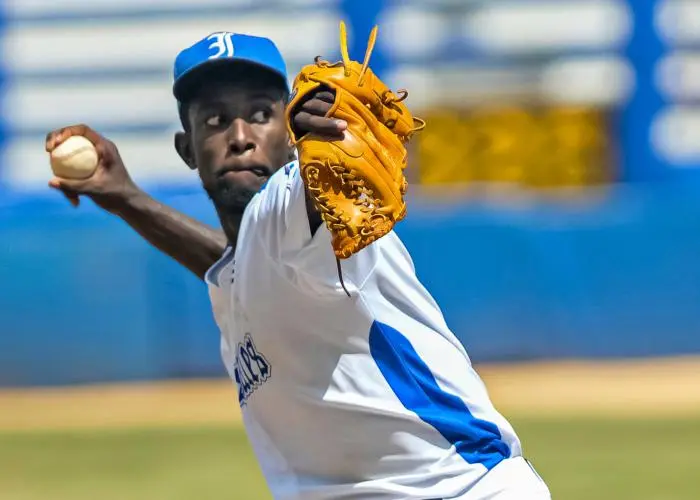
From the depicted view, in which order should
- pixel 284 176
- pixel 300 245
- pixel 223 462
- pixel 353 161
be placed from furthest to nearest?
1. pixel 223 462
2. pixel 284 176
3. pixel 300 245
4. pixel 353 161

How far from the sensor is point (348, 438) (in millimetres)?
2848

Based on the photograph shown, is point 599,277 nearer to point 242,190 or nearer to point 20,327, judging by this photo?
point 20,327

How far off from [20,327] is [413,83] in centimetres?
469

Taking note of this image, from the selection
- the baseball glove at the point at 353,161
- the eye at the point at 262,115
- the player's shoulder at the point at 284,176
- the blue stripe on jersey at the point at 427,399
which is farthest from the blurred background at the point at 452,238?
the baseball glove at the point at 353,161

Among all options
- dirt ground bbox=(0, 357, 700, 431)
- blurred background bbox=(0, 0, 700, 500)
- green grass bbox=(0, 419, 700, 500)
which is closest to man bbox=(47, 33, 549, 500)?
green grass bbox=(0, 419, 700, 500)

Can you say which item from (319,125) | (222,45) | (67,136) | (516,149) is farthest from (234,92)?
(516,149)

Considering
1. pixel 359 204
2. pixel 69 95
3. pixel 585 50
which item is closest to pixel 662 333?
pixel 585 50

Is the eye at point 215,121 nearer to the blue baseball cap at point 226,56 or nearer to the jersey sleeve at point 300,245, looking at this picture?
the blue baseball cap at point 226,56

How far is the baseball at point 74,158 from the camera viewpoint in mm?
3441

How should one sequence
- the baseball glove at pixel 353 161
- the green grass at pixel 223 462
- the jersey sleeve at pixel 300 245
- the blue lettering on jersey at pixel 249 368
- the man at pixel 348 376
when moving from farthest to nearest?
the green grass at pixel 223 462
the blue lettering on jersey at pixel 249 368
the man at pixel 348 376
the jersey sleeve at pixel 300 245
the baseball glove at pixel 353 161

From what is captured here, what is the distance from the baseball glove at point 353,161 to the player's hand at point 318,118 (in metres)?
0.01

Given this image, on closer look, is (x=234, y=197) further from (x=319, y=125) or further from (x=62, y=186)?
(x=319, y=125)

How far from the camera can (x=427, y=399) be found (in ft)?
9.33

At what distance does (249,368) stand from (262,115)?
0.65 m
